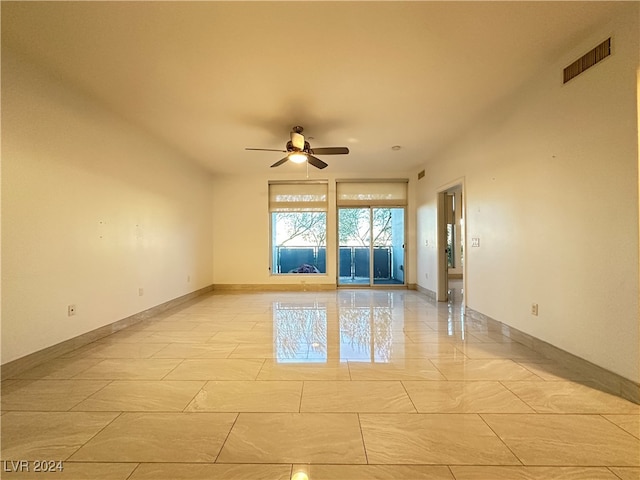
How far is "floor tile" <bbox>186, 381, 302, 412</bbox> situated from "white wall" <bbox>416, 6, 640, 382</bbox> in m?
2.40

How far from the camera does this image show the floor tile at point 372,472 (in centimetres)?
133

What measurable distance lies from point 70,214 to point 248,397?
2.70 metres

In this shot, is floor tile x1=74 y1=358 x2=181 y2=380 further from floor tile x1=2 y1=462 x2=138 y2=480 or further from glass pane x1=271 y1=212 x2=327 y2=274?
glass pane x1=271 y1=212 x2=327 y2=274

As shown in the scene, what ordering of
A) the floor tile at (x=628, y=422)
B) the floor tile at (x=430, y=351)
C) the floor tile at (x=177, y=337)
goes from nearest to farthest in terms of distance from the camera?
1. the floor tile at (x=628, y=422)
2. the floor tile at (x=430, y=351)
3. the floor tile at (x=177, y=337)

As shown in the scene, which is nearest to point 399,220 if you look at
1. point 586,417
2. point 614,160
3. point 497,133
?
point 497,133

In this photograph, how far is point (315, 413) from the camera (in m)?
1.82

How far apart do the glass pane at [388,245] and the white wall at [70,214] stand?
4.69 m

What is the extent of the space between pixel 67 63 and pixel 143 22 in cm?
109

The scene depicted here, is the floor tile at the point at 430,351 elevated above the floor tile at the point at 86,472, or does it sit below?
below

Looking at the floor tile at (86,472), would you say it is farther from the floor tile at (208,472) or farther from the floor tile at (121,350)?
the floor tile at (121,350)

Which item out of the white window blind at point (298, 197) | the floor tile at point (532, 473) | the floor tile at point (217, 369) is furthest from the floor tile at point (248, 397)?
the white window blind at point (298, 197)

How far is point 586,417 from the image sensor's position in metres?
1.78

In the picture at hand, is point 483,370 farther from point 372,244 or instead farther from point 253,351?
point 372,244

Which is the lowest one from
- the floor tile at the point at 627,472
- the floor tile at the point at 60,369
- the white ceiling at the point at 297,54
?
the floor tile at the point at 627,472
